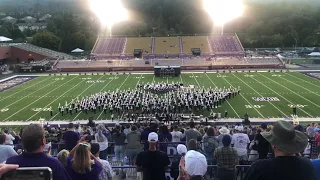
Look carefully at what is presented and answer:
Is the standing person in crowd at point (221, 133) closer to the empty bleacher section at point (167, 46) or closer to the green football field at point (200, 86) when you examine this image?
the green football field at point (200, 86)

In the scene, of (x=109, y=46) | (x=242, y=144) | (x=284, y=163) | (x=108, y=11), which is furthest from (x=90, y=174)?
(x=108, y=11)

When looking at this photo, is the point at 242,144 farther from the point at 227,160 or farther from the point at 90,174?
the point at 90,174

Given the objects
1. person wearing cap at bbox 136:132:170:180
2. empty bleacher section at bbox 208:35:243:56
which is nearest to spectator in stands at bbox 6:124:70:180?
person wearing cap at bbox 136:132:170:180

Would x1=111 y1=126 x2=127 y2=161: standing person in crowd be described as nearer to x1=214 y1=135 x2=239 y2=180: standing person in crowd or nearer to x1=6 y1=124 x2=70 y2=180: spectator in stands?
x1=214 y1=135 x2=239 y2=180: standing person in crowd

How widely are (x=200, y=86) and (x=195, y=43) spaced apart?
33.7m

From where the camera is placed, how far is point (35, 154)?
3.10m

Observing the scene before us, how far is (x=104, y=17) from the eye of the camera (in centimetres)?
8238

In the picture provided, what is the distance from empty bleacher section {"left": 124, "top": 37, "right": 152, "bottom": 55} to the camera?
59.9m

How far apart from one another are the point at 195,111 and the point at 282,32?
64002 millimetres

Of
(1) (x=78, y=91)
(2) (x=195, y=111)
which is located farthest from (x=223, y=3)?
(2) (x=195, y=111)

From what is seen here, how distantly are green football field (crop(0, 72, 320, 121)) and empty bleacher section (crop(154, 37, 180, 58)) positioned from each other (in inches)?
766

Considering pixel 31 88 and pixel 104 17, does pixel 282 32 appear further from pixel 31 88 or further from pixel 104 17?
pixel 31 88

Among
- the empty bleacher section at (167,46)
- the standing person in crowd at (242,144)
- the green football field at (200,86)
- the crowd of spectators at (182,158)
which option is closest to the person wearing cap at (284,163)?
the crowd of spectators at (182,158)

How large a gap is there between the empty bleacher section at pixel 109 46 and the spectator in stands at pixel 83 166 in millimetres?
55699
